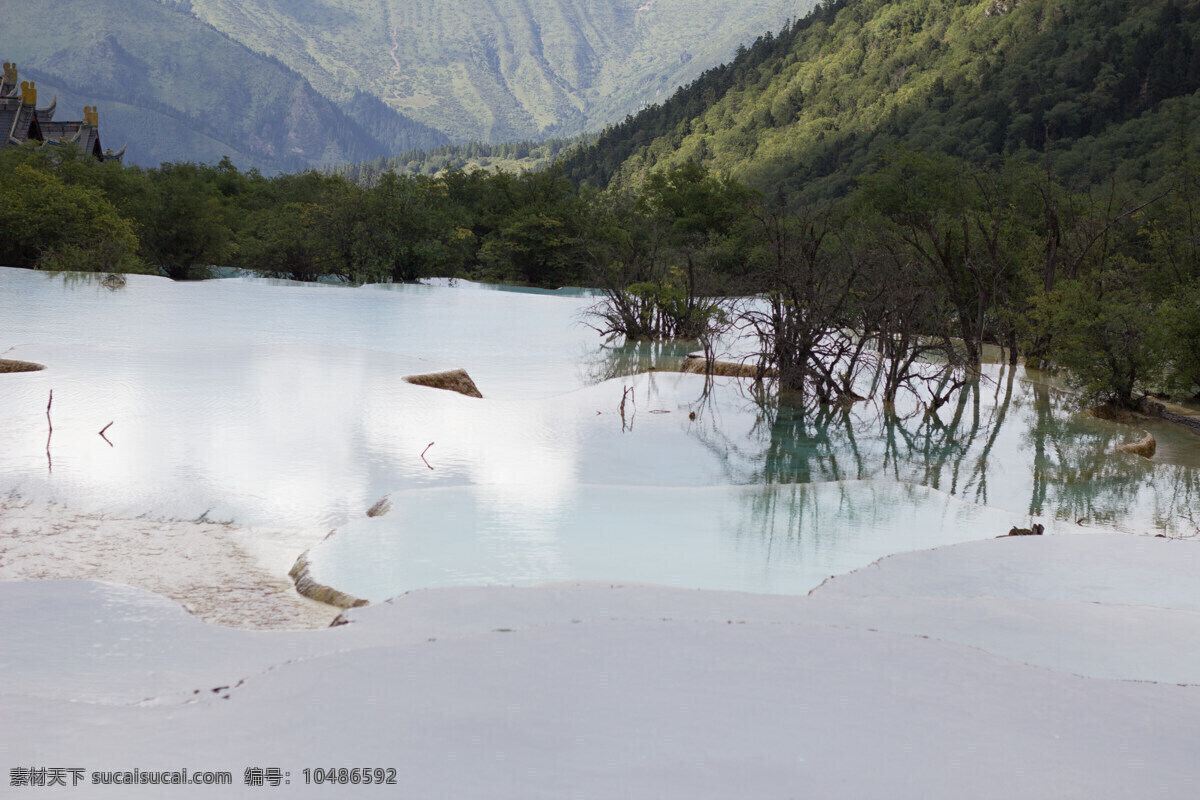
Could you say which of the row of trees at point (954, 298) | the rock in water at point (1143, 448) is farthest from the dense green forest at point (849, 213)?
the rock in water at point (1143, 448)

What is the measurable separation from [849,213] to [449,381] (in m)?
27.0

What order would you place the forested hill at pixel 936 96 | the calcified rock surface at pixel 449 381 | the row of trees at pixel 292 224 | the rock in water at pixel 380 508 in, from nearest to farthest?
the rock in water at pixel 380 508 → the calcified rock surface at pixel 449 381 → the row of trees at pixel 292 224 → the forested hill at pixel 936 96

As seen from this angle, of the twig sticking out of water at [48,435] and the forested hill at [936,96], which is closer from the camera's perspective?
the twig sticking out of water at [48,435]

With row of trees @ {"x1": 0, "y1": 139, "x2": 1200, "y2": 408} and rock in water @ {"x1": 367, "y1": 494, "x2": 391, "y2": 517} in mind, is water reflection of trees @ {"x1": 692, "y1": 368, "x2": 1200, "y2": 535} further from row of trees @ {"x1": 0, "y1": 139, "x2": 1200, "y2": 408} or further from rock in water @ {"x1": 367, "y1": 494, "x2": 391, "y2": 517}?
rock in water @ {"x1": 367, "y1": 494, "x2": 391, "y2": 517}

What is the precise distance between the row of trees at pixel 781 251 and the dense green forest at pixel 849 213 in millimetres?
87

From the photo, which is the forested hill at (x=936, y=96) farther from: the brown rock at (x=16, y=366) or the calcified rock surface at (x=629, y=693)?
the calcified rock surface at (x=629, y=693)

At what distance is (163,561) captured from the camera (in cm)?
541

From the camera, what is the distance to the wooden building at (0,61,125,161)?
143ft

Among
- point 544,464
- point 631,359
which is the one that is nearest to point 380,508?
point 544,464

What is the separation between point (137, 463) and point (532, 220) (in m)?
34.2

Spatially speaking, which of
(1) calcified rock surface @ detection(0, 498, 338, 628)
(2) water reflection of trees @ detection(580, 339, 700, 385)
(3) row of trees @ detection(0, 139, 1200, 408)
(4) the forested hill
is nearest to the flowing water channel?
(1) calcified rock surface @ detection(0, 498, 338, 628)

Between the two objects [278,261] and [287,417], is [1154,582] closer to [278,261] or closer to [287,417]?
[287,417]

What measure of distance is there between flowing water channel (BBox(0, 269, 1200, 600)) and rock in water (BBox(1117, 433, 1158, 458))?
0.12 m

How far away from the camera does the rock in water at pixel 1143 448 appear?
10.1 m
